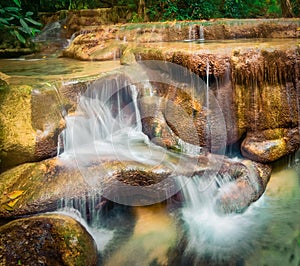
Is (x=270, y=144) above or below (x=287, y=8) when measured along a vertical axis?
below

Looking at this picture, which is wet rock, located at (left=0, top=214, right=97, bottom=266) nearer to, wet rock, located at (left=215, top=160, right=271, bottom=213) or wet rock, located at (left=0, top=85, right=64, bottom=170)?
wet rock, located at (left=0, top=85, right=64, bottom=170)

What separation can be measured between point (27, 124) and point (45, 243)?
1675mm

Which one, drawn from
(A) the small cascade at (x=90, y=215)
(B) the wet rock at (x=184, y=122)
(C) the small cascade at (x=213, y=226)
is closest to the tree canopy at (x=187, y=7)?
(B) the wet rock at (x=184, y=122)

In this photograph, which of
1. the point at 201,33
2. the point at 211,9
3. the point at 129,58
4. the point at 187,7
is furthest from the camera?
the point at 187,7

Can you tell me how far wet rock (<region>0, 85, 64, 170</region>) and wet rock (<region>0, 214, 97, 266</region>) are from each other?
1.00 meters

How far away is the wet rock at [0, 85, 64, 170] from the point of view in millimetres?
3928

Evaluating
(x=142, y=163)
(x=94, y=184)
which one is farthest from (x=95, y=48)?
(x=94, y=184)

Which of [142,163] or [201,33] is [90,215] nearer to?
[142,163]

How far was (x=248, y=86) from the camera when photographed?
183 inches

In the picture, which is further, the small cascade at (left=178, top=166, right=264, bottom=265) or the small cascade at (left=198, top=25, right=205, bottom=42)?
the small cascade at (left=198, top=25, right=205, bottom=42)

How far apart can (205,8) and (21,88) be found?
7571 millimetres

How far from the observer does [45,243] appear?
310cm

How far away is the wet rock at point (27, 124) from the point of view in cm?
393

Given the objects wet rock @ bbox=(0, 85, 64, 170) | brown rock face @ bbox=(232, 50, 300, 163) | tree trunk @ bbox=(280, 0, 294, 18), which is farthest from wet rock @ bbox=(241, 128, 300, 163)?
tree trunk @ bbox=(280, 0, 294, 18)
